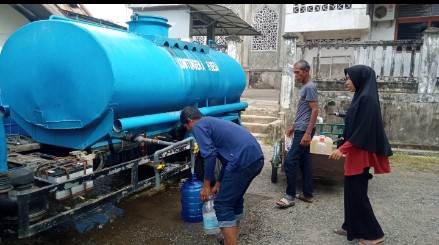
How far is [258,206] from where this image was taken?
486 centimetres

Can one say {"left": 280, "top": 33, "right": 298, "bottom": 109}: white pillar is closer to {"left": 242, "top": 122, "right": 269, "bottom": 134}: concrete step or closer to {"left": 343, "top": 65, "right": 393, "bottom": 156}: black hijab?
{"left": 242, "top": 122, "right": 269, "bottom": 134}: concrete step

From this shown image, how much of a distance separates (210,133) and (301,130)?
6.47 ft

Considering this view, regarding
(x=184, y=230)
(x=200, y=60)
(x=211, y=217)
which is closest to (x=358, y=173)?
(x=211, y=217)

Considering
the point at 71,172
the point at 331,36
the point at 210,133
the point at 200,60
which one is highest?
the point at 331,36

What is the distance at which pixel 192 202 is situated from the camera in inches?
163

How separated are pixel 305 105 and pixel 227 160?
1.98m

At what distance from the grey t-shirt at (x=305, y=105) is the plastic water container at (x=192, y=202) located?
5.22 feet

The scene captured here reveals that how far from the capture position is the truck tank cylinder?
3.53 m

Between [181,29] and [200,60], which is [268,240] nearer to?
[200,60]

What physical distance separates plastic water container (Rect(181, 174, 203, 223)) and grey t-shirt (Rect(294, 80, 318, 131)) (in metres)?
1.59

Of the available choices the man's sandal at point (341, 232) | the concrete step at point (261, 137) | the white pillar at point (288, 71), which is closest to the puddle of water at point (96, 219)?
the man's sandal at point (341, 232)

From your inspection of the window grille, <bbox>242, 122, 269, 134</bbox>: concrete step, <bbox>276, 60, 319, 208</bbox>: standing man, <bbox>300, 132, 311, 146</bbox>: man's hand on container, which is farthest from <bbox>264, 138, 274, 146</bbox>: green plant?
the window grille

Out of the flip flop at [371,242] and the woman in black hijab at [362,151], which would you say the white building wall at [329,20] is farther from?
the flip flop at [371,242]

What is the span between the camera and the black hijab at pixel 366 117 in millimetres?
3438
